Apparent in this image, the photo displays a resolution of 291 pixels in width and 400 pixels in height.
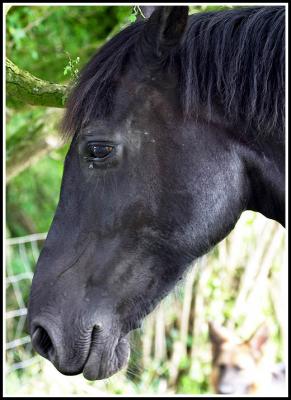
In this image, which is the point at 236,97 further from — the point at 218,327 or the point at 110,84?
the point at 218,327

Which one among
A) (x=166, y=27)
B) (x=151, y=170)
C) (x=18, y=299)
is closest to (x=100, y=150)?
(x=151, y=170)

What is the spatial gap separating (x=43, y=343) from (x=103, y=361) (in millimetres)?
193

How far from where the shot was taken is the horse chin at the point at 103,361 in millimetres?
2006

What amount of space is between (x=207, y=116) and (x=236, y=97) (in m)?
0.10

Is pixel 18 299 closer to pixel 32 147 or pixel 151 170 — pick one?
pixel 32 147

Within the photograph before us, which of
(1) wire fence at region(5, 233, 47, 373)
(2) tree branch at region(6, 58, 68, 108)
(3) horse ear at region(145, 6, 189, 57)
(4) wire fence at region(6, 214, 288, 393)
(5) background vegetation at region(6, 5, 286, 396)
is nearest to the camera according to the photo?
(3) horse ear at region(145, 6, 189, 57)

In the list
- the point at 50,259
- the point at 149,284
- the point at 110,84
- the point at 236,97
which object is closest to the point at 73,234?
the point at 50,259

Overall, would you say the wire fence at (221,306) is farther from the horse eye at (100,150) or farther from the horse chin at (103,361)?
the horse eye at (100,150)

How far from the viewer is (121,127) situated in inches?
79.5

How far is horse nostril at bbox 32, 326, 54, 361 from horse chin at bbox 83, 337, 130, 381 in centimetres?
12

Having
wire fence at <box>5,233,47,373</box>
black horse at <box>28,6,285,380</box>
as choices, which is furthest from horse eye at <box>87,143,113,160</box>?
wire fence at <box>5,233,47,373</box>

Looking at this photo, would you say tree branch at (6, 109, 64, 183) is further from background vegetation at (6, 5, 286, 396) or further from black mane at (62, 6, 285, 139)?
black mane at (62, 6, 285, 139)

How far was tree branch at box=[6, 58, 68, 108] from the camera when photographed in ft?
9.37

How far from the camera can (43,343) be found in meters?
2.03
